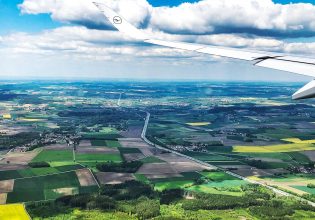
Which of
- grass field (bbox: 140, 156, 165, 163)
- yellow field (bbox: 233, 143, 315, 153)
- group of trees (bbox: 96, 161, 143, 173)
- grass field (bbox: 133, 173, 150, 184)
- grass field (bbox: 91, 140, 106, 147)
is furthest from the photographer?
grass field (bbox: 91, 140, 106, 147)

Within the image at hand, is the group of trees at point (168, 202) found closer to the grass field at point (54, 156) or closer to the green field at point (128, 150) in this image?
the grass field at point (54, 156)

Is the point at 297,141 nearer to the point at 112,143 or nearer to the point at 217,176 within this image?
the point at 217,176

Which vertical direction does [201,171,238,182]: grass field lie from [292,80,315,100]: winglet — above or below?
below

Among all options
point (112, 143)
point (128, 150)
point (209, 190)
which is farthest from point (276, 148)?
point (112, 143)

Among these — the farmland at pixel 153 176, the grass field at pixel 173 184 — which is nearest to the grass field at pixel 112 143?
the farmland at pixel 153 176

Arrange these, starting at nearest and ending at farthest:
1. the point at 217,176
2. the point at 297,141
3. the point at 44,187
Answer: the point at 44,187 < the point at 217,176 < the point at 297,141

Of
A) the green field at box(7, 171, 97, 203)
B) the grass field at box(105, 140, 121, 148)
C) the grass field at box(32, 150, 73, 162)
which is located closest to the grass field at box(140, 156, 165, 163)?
the grass field at box(32, 150, 73, 162)

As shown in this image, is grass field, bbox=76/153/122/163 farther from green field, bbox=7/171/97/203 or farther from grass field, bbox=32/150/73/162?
green field, bbox=7/171/97/203
